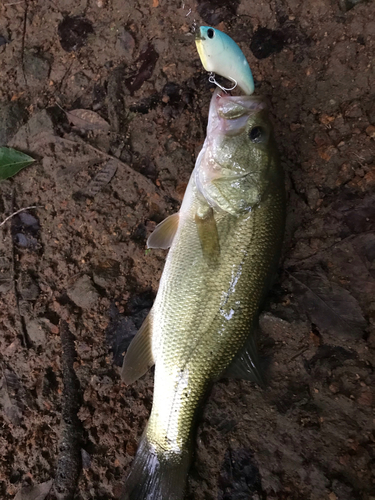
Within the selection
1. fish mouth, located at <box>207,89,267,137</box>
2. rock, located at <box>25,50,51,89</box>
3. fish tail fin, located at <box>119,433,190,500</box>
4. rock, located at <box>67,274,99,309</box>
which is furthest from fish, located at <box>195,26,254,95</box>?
fish tail fin, located at <box>119,433,190,500</box>

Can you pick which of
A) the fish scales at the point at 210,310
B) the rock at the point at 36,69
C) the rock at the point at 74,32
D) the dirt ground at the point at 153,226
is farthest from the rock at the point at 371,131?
the rock at the point at 36,69

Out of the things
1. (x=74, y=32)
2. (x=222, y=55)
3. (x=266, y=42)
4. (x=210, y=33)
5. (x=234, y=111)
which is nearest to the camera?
(x=210, y=33)

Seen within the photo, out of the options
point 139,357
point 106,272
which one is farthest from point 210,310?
point 106,272

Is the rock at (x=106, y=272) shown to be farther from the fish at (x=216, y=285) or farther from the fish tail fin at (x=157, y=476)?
the fish tail fin at (x=157, y=476)

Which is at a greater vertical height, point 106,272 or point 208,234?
point 208,234

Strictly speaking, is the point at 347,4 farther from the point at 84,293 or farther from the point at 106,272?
the point at 84,293

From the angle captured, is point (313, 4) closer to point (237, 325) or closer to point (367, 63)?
point (367, 63)

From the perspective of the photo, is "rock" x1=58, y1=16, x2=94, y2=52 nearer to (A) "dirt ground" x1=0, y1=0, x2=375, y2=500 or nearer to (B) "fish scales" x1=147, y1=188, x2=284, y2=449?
(A) "dirt ground" x1=0, y1=0, x2=375, y2=500

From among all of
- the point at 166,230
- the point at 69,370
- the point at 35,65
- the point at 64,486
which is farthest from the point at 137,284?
the point at 35,65
